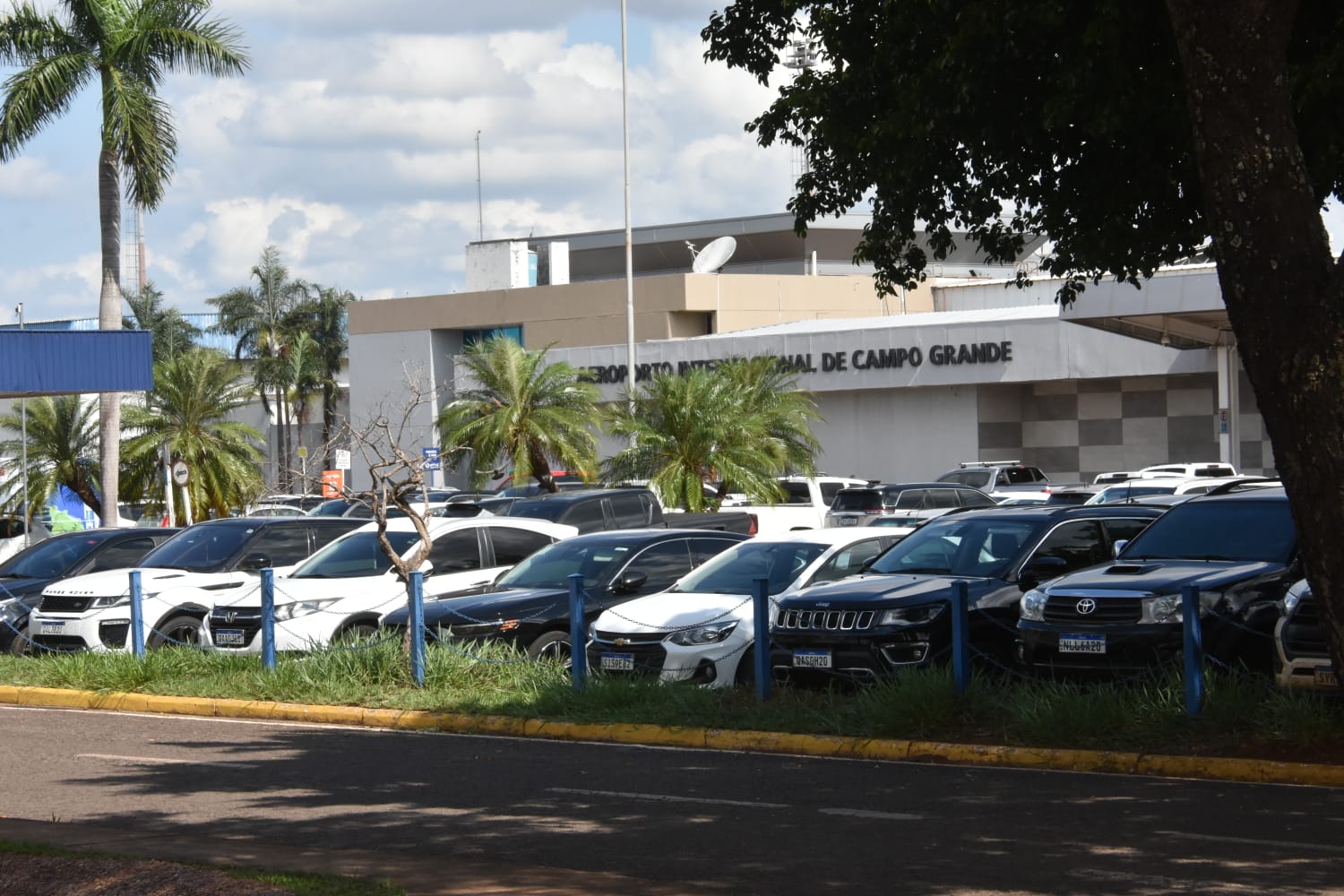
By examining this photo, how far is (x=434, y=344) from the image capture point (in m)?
65.3

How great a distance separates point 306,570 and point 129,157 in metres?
14.9

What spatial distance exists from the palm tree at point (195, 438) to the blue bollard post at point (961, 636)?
2648 centimetres

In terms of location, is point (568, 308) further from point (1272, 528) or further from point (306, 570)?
point (1272, 528)

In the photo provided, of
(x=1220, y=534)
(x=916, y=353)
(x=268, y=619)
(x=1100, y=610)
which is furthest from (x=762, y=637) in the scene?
(x=916, y=353)

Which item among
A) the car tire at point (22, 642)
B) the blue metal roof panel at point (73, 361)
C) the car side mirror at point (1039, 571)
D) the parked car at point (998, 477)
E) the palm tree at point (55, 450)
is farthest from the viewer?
the palm tree at point (55, 450)

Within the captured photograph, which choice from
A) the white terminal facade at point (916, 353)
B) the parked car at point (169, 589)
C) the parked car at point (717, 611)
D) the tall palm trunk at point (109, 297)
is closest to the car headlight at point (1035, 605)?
the parked car at point (717, 611)

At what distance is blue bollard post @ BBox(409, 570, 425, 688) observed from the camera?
1490cm

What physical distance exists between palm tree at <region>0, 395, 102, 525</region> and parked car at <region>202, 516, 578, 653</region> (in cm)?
2642

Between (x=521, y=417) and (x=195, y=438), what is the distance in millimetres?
8493

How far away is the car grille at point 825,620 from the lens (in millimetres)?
13148

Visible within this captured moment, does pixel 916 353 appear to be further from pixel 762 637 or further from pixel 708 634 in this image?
pixel 762 637

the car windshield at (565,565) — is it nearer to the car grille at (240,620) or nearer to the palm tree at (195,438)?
the car grille at (240,620)

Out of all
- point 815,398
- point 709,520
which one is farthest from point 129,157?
point 815,398

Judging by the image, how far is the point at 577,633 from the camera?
1415 centimetres
